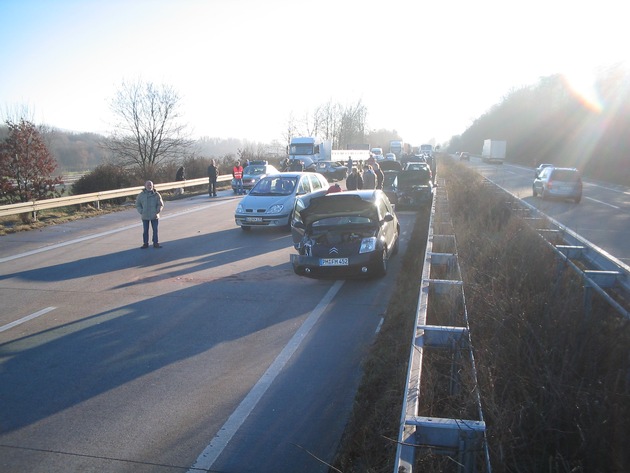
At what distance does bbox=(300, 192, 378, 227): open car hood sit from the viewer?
10.5 meters

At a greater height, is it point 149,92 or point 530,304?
point 149,92

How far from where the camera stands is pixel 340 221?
34.0 feet

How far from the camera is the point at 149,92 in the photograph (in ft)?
159

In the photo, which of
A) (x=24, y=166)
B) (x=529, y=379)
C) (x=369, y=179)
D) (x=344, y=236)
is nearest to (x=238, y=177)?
(x=24, y=166)

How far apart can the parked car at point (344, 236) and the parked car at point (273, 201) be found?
3970 millimetres

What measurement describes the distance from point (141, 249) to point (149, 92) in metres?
39.1

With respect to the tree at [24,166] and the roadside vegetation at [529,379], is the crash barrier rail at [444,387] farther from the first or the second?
the tree at [24,166]

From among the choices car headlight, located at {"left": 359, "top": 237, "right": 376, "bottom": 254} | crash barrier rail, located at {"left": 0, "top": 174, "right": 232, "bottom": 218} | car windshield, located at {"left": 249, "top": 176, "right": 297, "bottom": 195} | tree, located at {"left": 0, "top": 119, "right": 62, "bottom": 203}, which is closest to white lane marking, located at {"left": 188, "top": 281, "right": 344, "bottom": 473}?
car headlight, located at {"left": 359, "top": 237, "right": 376, "bottom": 254}

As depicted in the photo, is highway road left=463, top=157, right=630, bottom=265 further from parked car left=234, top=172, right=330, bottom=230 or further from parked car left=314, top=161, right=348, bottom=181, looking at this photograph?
parked car left=314, top=161, right=348, bottom=181

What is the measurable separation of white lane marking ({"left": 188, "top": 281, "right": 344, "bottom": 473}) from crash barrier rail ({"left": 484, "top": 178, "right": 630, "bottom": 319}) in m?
3.40

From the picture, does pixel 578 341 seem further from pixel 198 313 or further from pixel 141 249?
pixel 141 249

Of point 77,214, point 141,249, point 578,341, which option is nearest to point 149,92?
point 77,214

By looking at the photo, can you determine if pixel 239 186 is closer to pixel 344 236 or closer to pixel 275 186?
pixel 275 186

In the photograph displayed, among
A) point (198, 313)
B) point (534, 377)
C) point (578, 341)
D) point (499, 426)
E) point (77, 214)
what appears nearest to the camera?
point (499, 426)
